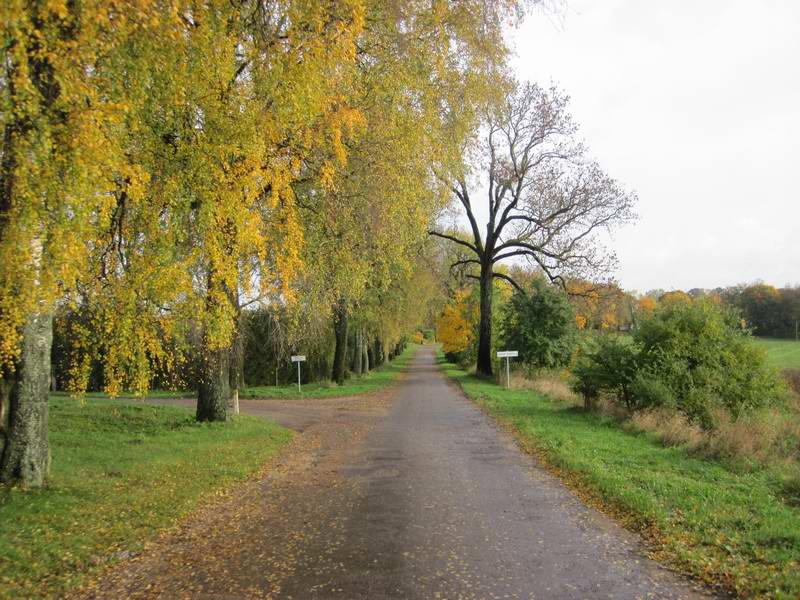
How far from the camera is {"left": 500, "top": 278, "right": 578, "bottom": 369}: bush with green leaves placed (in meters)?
28.5

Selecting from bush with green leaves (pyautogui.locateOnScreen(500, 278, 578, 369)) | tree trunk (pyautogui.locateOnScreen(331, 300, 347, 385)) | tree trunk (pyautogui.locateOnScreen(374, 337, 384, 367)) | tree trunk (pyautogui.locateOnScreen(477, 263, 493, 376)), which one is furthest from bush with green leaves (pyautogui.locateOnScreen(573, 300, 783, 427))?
tree trunk (pyautogui.locateOnScreen(374, 337, 384, 367))

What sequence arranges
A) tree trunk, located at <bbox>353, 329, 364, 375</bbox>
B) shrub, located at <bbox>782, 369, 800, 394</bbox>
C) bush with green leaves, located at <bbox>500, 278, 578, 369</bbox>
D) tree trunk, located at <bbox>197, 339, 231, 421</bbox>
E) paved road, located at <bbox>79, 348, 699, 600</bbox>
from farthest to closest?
tree trunk, located at <bbox>353, 329, 364, 375</bbox> < bush with green leaves, located at <bbox>500, 278, 578, 369</bbox> < shrub, located at <bbox>782, 369, 800, 394</bbox> < tree trunk, located at <bbox>197, 339, 231, 421</bbox> < paved road, located at <bbox>79, 348, 699, 600</bbox>

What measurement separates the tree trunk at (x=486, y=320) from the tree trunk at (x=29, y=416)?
26.2m

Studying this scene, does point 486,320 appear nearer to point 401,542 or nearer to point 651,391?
point 651,391

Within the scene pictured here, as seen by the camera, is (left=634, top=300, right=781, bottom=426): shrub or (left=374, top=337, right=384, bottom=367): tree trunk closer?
(left=634, top=300, right=781, bottom=426): shrub

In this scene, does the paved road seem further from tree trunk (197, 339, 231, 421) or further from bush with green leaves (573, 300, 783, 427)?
bush with green leaves (573, 300, 783, 427)

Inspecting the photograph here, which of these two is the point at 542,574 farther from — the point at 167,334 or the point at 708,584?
the point at 167,334

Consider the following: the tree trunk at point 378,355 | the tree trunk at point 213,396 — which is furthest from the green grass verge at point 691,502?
the tree trunk at point 378,355

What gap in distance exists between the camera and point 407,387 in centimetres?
2992

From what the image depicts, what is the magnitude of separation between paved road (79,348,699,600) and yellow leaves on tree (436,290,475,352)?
108 feet

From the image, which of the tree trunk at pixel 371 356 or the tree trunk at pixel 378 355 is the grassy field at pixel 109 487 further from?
the tree trunk at pixel 378 355

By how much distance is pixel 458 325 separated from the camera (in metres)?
44.3

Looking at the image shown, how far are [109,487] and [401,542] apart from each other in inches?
180

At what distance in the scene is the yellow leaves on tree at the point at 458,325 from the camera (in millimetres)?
43625
